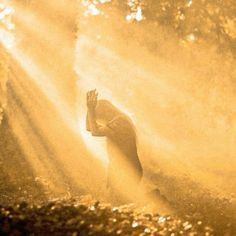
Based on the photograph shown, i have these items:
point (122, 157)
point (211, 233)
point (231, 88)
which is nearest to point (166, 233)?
point (211, 233)

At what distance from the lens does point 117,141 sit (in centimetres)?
1114

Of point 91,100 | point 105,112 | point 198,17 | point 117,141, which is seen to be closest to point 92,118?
point 91,100

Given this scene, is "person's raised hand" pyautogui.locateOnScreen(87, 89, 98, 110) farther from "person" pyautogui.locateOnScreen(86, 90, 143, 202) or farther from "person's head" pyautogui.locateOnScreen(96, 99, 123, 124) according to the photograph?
"person's head" pyautogui.locateOnScreen(96, 99, 123, 124)

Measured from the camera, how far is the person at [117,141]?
10817 mm

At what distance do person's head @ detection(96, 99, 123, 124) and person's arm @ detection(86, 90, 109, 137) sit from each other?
0.30 meters

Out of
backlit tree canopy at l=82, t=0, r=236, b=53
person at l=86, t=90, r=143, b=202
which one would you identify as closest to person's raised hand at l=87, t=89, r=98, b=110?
person at l=86, t=90, r=143, b=202

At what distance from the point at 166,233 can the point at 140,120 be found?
2543 cm

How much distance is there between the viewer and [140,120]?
32031 millimetres

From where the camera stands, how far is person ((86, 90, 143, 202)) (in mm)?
10817

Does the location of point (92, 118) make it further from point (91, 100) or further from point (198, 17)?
point (198, 17)

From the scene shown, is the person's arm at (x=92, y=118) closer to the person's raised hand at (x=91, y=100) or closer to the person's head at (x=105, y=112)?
the person's raised hand at (x=91, y=100)

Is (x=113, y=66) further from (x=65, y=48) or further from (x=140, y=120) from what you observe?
(x=65, y=48)

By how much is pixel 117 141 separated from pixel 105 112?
2.47 ft

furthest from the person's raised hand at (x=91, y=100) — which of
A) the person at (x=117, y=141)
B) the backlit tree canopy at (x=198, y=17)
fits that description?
the backlit tree canopy at (x=198, y=17)
